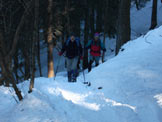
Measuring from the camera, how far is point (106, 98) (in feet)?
17.0

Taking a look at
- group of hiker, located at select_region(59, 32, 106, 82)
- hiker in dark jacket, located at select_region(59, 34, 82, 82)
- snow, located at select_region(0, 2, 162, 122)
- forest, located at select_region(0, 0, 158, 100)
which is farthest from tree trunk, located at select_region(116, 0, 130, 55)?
hiker in dark jacket, located at select_region(59, 34, 82, 82)

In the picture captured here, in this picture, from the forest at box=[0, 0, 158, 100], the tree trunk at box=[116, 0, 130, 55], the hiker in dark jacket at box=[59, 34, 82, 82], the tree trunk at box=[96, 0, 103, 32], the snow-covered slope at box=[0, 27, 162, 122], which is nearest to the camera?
the snow-covered slope at box=[0, 27, 162, 122]

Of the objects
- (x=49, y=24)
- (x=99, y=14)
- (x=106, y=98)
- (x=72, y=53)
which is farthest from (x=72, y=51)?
(x=99, y=14)

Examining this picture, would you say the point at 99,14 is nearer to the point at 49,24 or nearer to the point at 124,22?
the point at 49,24

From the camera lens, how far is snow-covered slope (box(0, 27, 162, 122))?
412 centimetres

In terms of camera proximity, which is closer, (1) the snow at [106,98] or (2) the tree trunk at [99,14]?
(1) the snow at [106,98]

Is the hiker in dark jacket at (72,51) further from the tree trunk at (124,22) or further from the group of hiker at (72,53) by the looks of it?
the tree trunk at (124,22)

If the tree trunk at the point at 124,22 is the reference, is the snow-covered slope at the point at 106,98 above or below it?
below

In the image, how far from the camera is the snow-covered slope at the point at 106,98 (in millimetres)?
4121

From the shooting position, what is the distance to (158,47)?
7898 millimetres

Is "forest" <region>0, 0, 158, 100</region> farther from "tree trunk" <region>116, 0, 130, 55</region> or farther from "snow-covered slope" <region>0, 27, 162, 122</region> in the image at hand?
"snow-covered slope" <region>0, 27, 162, 122</region>

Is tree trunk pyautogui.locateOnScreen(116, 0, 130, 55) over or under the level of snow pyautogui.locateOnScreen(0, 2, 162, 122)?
over

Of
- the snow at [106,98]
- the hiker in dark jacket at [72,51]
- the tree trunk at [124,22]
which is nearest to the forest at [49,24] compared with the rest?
the tree trunk at [124,22]

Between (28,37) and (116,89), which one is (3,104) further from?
(28,37)
